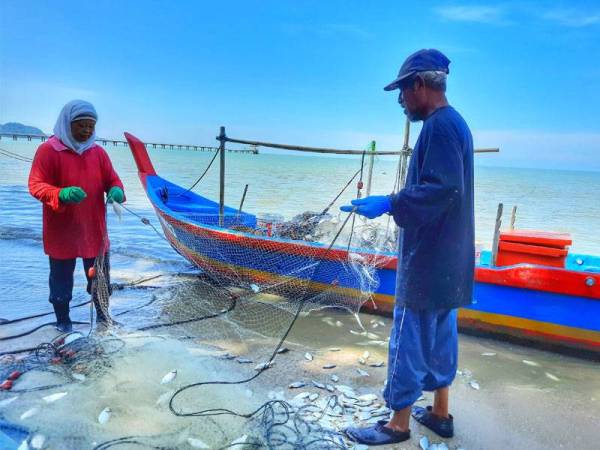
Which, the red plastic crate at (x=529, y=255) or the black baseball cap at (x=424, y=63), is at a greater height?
the black baseball cap at (x=424, y=63)

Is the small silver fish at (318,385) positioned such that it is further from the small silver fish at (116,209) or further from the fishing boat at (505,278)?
the small silver fish at (116,209)

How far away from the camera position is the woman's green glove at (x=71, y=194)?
4.08 metres

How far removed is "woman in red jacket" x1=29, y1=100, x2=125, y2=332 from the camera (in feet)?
14.1

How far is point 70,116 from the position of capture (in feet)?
14.2

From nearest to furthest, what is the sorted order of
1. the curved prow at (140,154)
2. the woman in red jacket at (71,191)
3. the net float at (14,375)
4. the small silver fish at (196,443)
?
1. the small silver fish at (196,443)
2. the net float at (14,375)
3. the woman in red jacket at (71,191)
4. the curved prow at (140,154)

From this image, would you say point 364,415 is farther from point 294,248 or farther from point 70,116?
point 70,116

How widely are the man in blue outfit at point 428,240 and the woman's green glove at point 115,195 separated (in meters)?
2.92

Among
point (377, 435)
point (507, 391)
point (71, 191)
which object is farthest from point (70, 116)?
point (507, 391)

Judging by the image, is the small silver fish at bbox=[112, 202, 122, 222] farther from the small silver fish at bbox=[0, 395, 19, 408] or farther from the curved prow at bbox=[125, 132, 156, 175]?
the curved prow at bbox=[125, 132, 156, 175]

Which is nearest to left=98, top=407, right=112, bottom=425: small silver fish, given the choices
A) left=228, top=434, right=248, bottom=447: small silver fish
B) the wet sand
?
left=228, top=434, right=248, bottom=447: small silver fish

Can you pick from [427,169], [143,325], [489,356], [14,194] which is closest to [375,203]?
[427,169]

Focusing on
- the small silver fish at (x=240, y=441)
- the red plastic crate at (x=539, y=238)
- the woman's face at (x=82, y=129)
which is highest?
the woman's face at (x=82, y=129)

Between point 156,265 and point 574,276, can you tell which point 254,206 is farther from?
point 574,276

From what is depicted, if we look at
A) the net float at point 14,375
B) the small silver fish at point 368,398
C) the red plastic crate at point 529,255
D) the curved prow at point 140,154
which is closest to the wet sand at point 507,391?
the small silver fish at point 368,398
